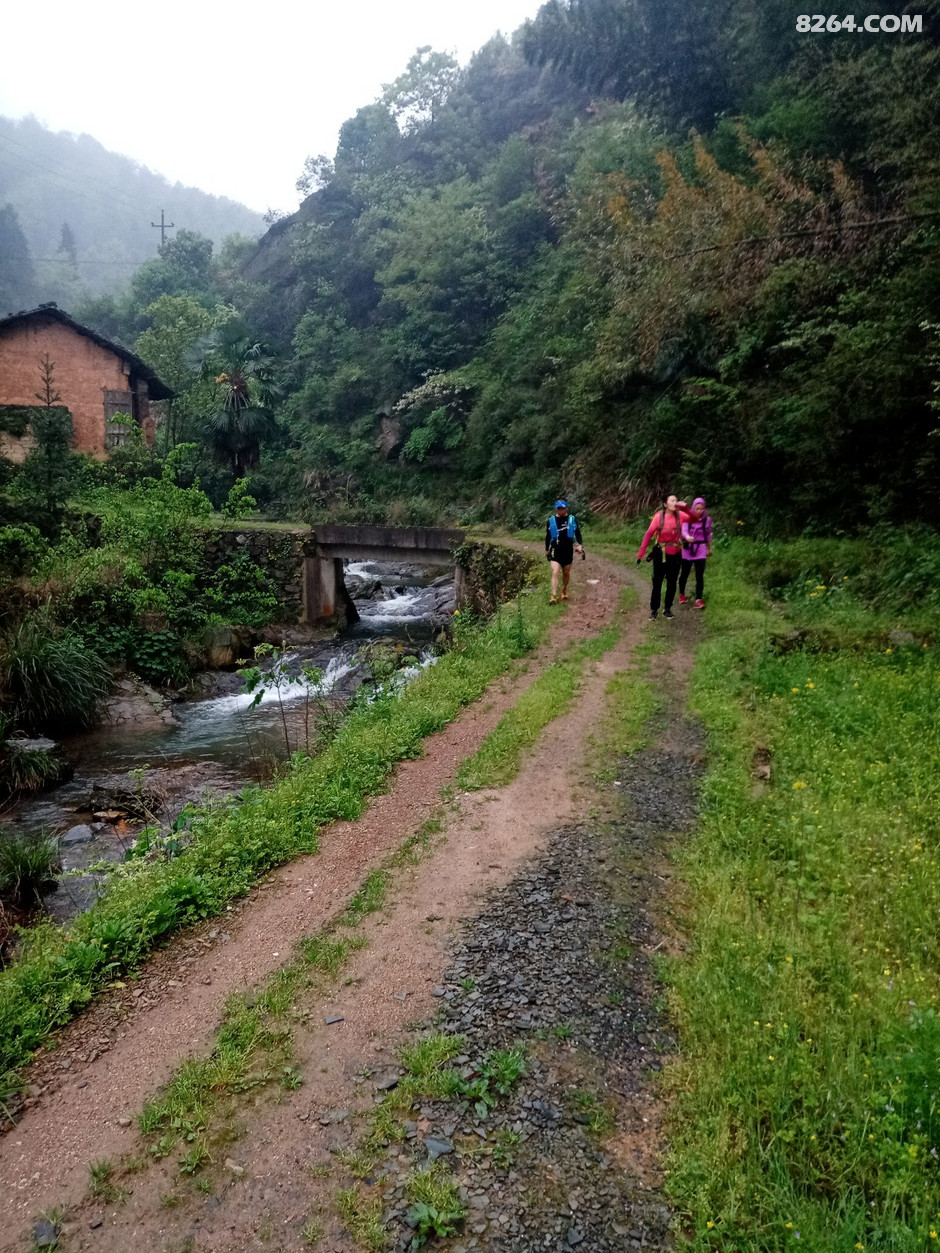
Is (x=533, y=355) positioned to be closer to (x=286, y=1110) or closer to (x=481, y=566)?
(x=481, y=566)

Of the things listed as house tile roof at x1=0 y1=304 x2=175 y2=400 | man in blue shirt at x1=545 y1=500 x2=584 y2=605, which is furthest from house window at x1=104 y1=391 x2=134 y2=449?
man in blue shirt at x1=545 y1=500 x2=584 y2=605

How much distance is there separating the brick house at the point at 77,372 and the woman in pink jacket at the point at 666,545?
78.6ft

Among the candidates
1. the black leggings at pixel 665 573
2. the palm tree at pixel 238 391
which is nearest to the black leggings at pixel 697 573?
the black leggings at pixel 665 573

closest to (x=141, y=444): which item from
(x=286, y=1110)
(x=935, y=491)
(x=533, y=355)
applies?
(x=533, y=355)

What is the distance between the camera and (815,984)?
3.80 m

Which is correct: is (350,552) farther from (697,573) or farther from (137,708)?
(697,573)

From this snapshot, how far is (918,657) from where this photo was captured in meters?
8.19

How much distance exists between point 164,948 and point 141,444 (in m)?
25.3

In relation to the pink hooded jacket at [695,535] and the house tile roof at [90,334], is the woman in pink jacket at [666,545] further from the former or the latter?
the house tile roof at [90,334]

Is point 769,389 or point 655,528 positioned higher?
point 769,389

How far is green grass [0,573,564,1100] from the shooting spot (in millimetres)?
4164

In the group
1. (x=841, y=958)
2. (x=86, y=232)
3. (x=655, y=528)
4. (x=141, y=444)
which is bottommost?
(x=841, y=958)

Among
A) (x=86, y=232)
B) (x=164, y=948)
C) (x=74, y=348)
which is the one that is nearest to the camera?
(x=164, y=948)

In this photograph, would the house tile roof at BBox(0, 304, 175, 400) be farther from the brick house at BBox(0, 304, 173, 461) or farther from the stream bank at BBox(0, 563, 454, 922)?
the stream bank at BBox(0, 563, 454, 922)
